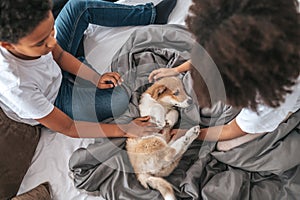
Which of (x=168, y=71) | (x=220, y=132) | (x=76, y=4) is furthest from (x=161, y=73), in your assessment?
(x=76, y=4)

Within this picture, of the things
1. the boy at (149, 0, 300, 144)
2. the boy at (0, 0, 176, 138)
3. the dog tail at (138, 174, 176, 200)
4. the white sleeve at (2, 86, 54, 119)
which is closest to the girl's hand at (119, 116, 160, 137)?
the boy at (0, 0, 176, 138)

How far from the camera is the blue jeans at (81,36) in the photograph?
Result: 3.99 feet

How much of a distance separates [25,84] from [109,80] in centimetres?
32

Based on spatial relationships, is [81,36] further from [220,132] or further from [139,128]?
[220,132]

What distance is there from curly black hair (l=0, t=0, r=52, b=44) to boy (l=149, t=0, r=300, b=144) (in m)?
0.35

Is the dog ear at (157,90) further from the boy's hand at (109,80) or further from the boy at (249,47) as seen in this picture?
the boy at (249,47)

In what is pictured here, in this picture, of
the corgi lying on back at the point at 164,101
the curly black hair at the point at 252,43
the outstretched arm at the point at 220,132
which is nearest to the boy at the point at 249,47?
the curly black hair at the point at 252,43

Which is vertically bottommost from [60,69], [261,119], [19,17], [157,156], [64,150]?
[64,150]

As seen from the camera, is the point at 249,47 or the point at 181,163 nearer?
the point at 249,47

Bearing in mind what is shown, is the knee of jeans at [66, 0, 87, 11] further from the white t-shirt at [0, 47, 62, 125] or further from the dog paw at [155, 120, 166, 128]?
the dog paw at [155, 120, 166, 128]

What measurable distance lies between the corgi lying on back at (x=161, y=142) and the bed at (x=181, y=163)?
33 millimetres

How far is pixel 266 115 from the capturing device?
2.96 ft

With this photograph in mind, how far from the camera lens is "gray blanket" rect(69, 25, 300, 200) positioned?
1052 mm

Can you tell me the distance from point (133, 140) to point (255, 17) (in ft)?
1.85
